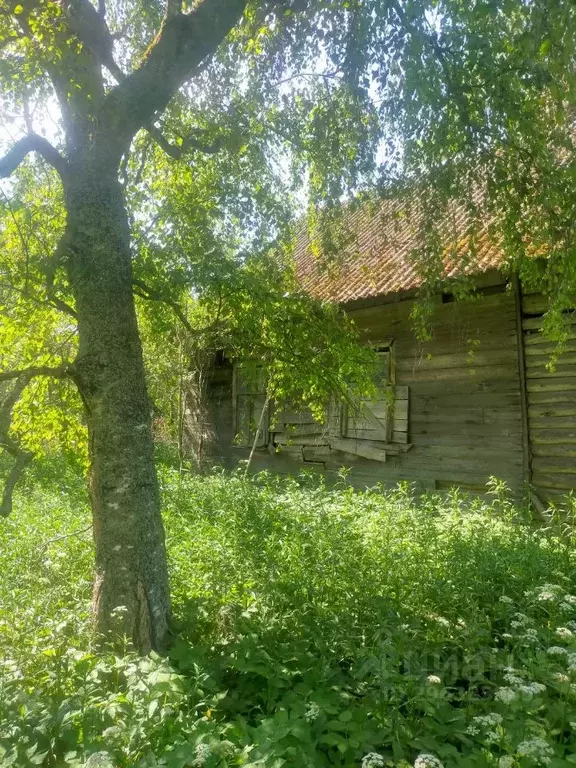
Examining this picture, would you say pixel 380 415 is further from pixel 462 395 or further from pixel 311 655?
pixel 311 655

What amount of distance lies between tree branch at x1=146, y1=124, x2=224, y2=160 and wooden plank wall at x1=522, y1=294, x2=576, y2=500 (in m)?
4.32

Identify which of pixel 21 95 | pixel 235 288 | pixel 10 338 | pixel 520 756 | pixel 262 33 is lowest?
pixel 520 756

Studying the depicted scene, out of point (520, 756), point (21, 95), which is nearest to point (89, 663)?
point (520, 756)

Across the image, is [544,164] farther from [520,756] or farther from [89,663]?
[89,663]

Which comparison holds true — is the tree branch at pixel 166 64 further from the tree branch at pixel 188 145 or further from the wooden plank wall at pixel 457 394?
the wooden plank wall at pixel 457 394

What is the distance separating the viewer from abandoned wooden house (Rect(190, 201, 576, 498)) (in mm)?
6918

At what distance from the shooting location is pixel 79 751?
2.09 m

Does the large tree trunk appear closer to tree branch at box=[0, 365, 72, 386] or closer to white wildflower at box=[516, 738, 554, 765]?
tree branch at box=[0, 365, 72, 386]

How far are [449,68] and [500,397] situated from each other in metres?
4.50

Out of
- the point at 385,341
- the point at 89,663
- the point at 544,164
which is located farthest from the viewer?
the point at 385,341

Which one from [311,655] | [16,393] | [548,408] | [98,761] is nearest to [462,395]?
[548,408]

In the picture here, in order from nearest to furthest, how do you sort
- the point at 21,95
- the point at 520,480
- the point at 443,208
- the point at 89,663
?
1. the point at 89,663
2. the point at 21,95
3. the point at 443,208
4. the point at 520,480

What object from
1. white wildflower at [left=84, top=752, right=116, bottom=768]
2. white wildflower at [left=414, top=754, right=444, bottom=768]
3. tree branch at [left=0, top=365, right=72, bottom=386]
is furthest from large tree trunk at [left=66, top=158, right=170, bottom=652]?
white wildflower at [left=414, top=754, right=444, bottom=768]

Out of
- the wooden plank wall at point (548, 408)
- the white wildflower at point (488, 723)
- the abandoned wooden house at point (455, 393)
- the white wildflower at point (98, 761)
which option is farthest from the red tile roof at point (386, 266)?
the white wildflower at point (98, 761)
